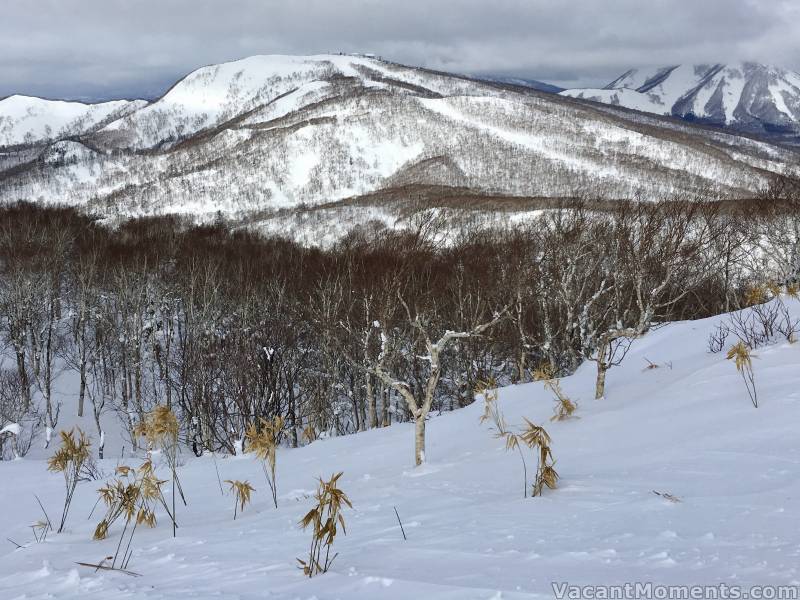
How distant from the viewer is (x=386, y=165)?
15762 centimetres

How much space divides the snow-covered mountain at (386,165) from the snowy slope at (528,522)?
309ft

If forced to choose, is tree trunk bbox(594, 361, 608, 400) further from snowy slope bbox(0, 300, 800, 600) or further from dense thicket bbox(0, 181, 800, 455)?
dense thicket bbox(0, 181, 800, 455)

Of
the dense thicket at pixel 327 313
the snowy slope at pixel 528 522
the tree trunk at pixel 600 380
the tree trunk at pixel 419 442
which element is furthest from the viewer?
the dense thicket at pixel 327 313

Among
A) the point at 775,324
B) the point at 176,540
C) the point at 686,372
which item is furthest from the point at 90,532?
the point at 775,324

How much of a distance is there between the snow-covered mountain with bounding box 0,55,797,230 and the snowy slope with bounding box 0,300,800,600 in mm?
94162

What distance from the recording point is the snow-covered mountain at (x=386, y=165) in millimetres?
126125

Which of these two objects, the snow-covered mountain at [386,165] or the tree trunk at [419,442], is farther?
the snow-covered mountain at [386,165]

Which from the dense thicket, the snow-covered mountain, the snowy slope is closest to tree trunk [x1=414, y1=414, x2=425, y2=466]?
the snowy slope

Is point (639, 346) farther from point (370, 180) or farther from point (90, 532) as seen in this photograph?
point (370, 180)

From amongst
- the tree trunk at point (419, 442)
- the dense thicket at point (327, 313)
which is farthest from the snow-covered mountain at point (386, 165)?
the tree trunk at point (419, 442)

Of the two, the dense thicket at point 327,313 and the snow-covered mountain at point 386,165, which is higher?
the snow-covered mountain at point 386,165

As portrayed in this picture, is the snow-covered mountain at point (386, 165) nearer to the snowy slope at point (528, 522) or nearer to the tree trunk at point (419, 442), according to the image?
the tree trunk at point (419, 442)

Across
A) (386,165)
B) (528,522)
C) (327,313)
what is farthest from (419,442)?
(386,165)

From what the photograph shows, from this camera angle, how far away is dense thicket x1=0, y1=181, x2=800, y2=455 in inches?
893
